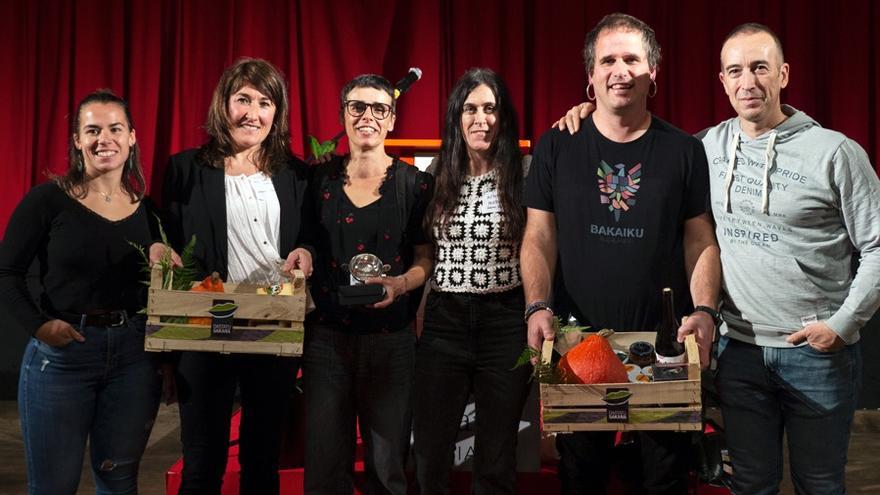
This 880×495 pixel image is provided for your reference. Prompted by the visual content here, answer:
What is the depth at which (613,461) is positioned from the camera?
2561mm

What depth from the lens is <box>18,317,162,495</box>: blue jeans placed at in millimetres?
2543

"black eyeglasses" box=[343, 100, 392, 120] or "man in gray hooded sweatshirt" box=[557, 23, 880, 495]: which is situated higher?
"black eyeglasses" box=[343, 100, 392, 120]

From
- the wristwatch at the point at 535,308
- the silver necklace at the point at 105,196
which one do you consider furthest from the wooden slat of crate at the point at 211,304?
the wristwatch at the point at 535,308

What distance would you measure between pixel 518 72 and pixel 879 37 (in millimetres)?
2227

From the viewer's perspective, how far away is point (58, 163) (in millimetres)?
5832

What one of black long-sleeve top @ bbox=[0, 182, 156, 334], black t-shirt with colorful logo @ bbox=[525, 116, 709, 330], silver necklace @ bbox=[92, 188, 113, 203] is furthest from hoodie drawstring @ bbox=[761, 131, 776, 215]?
silver necklace @ bbox=[92, 188, 113, 203]

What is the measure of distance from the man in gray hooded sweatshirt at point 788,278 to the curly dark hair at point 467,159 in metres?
0.61

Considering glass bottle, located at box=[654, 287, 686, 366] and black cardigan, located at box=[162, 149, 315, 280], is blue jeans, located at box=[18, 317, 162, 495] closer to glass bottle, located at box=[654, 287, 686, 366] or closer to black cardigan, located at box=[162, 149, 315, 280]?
black cardigan, located at box=[162, 149, 315, 280]

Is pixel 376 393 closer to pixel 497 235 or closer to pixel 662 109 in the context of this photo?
pixel 497 235

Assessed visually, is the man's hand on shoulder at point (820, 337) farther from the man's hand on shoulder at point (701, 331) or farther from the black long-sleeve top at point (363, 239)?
the black long-sleeve top at point (363, 239)

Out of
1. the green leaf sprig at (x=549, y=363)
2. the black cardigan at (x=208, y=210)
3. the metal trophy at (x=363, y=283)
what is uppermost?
the black cardigan at (x=208, y=210)

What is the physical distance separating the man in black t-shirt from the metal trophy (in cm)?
44

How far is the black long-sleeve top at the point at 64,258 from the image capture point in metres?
2.58

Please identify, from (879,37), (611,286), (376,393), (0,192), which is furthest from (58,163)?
(879,37)
